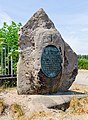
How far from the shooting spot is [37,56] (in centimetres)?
759

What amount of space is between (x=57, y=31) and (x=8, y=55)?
3.89m

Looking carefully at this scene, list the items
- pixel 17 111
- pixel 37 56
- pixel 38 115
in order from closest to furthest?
pixel 38 115, pixel 17 111, pixel 37 56

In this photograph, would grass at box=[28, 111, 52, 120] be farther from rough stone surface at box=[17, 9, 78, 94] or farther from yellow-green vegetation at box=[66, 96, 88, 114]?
rough stone surface at box=[17, 9, 78, 94]

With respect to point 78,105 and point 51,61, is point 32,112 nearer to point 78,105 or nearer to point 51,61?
point 78,105

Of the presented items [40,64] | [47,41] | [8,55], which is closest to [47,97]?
[40,64]

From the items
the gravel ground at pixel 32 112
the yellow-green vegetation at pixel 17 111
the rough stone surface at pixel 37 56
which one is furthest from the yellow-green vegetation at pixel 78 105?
the yellow-green vegetation at pixel 17 111

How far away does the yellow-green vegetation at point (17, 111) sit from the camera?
6141mm

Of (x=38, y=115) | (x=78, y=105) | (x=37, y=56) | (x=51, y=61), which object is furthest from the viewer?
(x=51, y=61)

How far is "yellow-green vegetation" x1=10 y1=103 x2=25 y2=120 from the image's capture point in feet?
20.1

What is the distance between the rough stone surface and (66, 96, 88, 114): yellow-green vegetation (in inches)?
27.8

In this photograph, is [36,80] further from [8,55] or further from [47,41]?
[8,55]

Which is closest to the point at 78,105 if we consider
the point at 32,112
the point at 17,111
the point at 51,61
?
the point at 32,112

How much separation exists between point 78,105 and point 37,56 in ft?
4.97

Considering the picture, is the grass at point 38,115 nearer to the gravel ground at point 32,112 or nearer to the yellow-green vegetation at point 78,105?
the gravel ground at point 32,112
